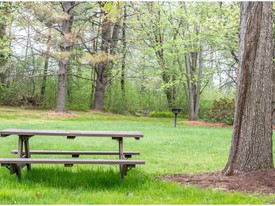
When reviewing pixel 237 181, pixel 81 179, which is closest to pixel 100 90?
pixel 81 179

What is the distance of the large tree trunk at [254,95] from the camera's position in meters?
5.91

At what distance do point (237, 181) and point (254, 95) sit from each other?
1220 millimetres

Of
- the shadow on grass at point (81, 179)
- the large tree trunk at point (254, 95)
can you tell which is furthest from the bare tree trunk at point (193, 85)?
the shadow on grass at point (81, 179)

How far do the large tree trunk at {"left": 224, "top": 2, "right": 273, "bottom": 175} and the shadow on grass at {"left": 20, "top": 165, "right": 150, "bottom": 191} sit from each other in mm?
1467

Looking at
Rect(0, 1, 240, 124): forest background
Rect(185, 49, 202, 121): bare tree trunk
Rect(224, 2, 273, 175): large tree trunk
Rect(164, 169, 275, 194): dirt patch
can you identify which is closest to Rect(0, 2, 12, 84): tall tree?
Rect(0, 1, 240, 124): forest background

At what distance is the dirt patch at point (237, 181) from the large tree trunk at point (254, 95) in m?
0.17

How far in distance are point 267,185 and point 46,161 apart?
288 cm

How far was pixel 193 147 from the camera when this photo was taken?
35.3ft

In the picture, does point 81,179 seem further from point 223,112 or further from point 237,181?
point 223,112

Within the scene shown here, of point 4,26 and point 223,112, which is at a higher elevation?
point 4,26

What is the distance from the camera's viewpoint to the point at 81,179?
5.68m

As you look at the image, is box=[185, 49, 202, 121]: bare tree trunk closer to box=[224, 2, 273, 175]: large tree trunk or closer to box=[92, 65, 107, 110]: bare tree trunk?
box=[92, 65, 107, 110]: bare tree trunk

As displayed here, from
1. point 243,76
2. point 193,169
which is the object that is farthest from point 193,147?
point 243,76

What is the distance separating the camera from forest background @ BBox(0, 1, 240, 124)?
78.2 ft
